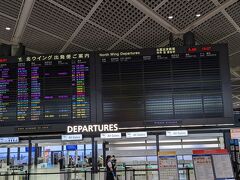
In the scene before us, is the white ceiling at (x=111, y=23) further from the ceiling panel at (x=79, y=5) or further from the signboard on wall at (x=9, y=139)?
the signboard on wall at (x=9, y=139)

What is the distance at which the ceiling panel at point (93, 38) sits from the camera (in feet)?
19.2

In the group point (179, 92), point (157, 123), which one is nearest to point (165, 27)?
point (179, 92)

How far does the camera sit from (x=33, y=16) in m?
5.21

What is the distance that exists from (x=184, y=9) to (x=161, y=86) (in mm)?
1438

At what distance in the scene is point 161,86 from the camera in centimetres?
550

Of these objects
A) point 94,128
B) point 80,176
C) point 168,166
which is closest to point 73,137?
point 94,128

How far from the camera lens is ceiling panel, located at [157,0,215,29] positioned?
4977 millimetres

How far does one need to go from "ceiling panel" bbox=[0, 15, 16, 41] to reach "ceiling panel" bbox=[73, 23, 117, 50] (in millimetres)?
1299

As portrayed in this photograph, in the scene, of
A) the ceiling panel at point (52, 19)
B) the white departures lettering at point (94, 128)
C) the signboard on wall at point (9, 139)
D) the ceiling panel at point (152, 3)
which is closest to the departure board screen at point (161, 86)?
the white departures lettering at point (94, 128)

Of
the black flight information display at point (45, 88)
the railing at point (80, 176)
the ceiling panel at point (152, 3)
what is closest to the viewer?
the ceiling panel at point (152, 3)

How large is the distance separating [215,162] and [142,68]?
7.02ft

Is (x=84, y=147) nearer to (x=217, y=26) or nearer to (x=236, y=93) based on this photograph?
(x=236, y=93)

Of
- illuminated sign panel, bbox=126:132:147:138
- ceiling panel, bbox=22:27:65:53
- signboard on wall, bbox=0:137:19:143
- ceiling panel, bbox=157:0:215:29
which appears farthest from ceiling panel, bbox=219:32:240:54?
signboard on wall, bbox=0:137:19:143

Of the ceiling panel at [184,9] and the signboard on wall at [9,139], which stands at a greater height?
the ceiling panel at [184,9]
